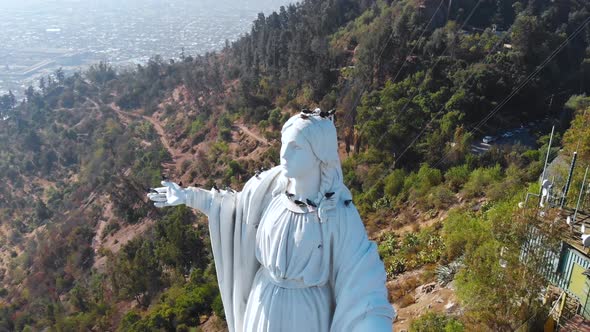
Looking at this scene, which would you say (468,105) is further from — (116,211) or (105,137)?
(105,137)

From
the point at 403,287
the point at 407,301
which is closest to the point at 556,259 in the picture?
the point at 407,301

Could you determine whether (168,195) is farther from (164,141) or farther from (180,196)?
(164,141)

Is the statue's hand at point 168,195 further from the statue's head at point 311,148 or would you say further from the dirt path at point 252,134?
the dirt path at point 252,134

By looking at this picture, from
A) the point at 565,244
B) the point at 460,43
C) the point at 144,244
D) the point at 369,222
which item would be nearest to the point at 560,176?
the point at 565,244

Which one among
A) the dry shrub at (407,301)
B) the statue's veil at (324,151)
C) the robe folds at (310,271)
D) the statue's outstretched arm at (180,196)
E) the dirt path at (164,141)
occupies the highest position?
the statue's veil at (324,151)

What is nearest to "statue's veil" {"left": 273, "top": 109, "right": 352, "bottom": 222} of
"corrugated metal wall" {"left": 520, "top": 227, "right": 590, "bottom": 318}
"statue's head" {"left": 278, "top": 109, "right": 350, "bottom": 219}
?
"statue's head" {"left": 278, "top": 109, "right": 350, "bottom": 219}

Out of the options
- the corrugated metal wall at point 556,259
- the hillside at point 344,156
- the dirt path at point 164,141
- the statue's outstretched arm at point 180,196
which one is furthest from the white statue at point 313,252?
the dirt path at point 164,141
